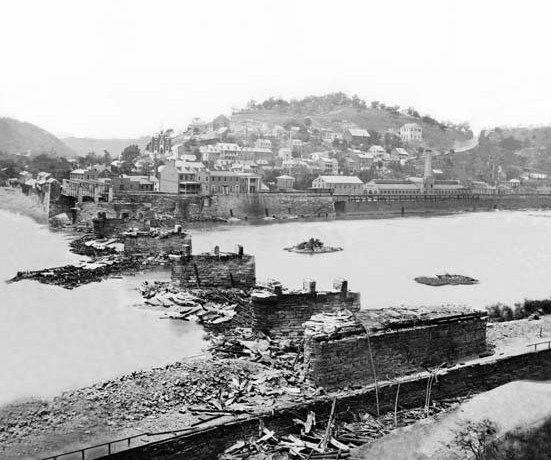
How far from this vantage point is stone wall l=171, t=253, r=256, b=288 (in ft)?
50.0

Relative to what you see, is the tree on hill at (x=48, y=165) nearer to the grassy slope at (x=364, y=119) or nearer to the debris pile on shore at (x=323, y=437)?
the debris pile on shore at (x=323, y=437)

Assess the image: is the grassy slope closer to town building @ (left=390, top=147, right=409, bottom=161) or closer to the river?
town building @ (left=390, top=147, right=409, bottom=161)

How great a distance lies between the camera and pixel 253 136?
386 feet

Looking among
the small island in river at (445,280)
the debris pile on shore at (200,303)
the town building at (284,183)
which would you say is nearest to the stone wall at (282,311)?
the debris pile on shore at (200,303)

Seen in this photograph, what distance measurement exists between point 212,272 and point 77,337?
4.03 m

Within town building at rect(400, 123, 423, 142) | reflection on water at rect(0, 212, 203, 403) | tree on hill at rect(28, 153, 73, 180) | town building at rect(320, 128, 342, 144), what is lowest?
reflection on water at rect(0, 212, 203, 403)

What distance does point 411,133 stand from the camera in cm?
13812

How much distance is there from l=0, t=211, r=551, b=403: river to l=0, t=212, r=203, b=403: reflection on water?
0.02 metres

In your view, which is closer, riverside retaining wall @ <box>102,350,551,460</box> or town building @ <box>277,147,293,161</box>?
riverside retaining wall @ <box>102,350,551,460</box>

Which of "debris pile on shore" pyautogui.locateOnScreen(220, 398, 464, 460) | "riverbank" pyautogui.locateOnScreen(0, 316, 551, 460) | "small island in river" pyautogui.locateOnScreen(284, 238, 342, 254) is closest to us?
"debris pile on shore" pyautogui.locateOnScreen(220, 398, 464, 460)

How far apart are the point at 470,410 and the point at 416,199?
215 feet

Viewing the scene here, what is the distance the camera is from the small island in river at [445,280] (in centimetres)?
2422

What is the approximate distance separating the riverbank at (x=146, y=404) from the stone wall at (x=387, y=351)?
1.29ft

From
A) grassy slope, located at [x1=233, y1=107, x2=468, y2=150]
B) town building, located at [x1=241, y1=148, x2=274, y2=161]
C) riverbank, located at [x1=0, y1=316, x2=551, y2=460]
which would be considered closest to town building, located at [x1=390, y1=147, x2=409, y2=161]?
grassy slope, located at [x1=233, y1=107, x2=468, y2=150]
